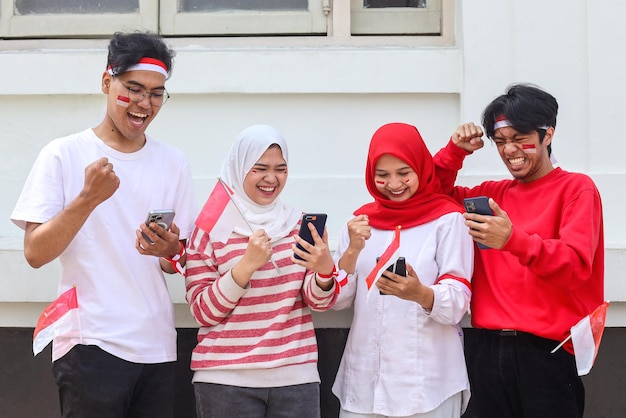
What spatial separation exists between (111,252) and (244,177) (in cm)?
59

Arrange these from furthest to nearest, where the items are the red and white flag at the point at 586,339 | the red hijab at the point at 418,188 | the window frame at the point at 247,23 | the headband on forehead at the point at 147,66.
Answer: the window frame at the point at 247,23, the red hijab at the point at 418,188, the headband on forehead at the point at 147,66, the red and white flag at the point at 586,339

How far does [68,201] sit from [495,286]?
5.42 feet

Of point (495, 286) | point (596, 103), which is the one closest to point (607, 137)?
point (596, 103)

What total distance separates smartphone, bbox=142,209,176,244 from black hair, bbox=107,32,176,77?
58 cm

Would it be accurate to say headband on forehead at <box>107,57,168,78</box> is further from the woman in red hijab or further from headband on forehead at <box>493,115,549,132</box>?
headband on forehead at <box>493,115,549,132</box>

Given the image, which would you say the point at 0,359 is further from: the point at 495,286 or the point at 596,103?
the point at 596,103

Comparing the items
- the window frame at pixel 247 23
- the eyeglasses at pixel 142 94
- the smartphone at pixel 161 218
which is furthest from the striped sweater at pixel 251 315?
the window frame at pixel 247 23

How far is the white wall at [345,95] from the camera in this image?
14.2ft

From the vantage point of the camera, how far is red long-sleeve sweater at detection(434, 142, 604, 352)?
3.27 metres

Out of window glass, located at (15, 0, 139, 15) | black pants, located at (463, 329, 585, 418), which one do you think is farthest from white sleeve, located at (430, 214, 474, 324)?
window glass, located at (15, 0, 139, 15)

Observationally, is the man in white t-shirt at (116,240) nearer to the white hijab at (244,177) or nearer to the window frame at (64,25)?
the white hijab at (244,177)

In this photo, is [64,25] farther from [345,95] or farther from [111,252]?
[111,252]

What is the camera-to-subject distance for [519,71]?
436 centimetres

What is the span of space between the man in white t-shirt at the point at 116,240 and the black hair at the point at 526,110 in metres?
1.29
